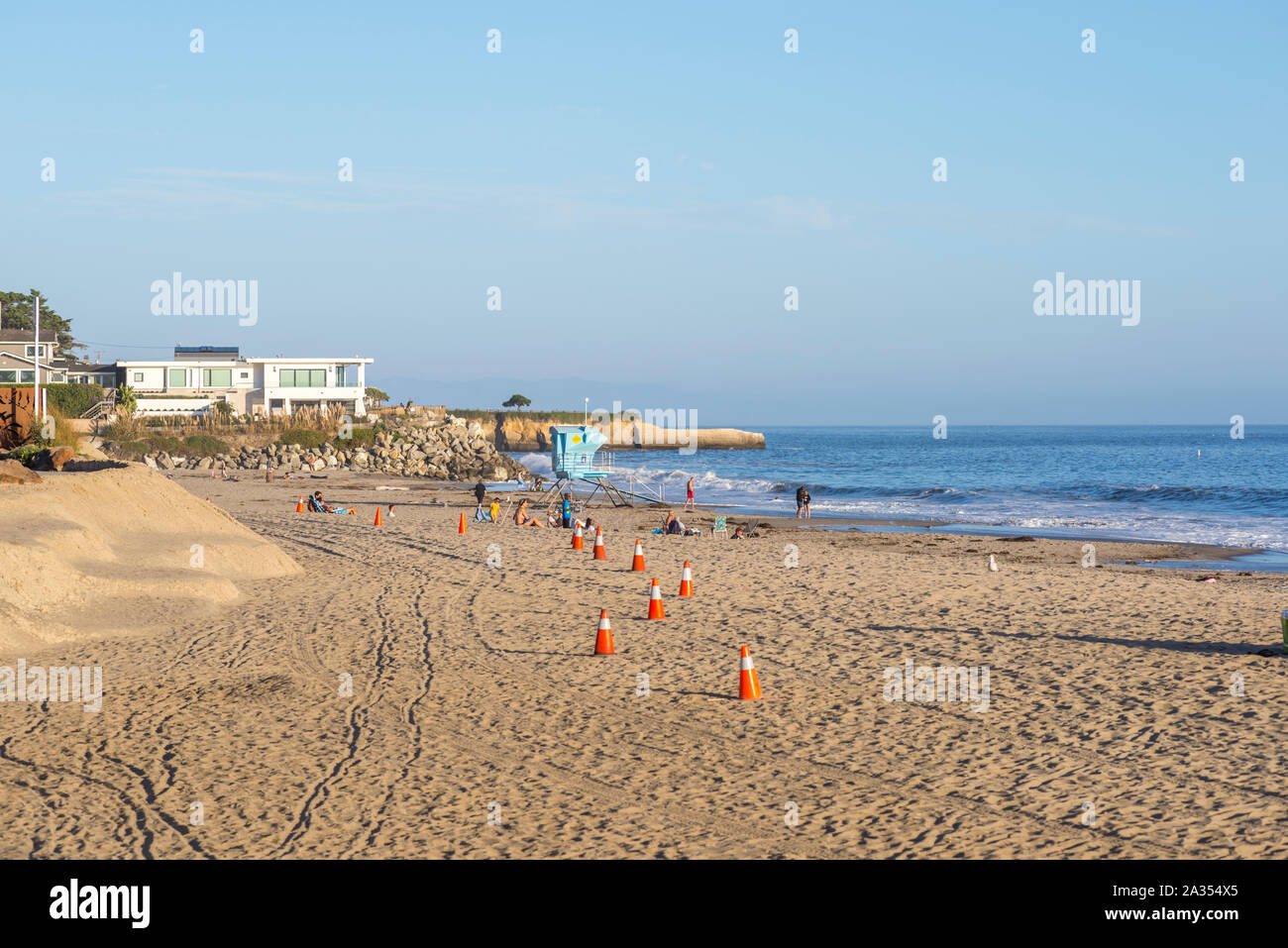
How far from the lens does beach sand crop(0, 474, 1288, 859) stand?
6828 mm

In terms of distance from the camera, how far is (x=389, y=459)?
2350 inches

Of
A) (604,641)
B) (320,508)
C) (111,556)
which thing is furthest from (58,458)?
(604,641)

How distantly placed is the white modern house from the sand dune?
5121 centimetres

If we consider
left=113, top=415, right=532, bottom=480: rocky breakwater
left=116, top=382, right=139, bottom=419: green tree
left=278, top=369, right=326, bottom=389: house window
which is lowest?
left=113, top=415, right=532, bottom=480: rocky breakwater

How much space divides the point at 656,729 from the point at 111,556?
1075 centimetres

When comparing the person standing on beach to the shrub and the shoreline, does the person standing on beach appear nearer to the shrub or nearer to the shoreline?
the shoreline

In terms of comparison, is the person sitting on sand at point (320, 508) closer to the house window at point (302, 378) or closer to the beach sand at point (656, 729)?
the beach sand at point (656, 729)

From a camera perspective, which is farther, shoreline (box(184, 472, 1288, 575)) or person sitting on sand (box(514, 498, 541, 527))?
person sitting on sand (box(514, 498, 541, 527))

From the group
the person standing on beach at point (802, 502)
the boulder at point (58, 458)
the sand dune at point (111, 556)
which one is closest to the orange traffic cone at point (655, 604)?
the sand dune at point (111, 556)

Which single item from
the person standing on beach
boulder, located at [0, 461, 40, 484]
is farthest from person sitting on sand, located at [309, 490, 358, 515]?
the person standing on beach

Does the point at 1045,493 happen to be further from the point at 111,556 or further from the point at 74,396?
the point at 74,396

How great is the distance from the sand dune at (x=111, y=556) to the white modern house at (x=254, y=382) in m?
51.2
